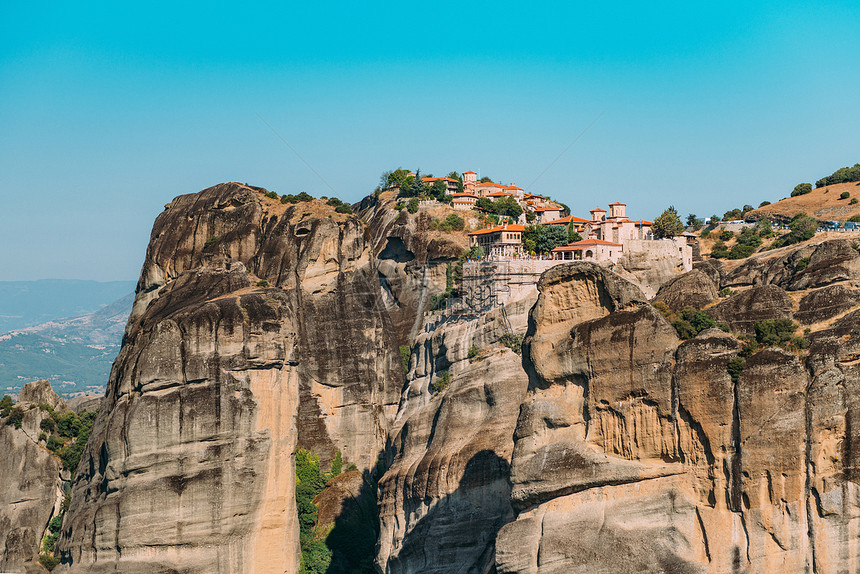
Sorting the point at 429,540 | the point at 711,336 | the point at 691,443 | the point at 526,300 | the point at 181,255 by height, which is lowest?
the point at 429,540

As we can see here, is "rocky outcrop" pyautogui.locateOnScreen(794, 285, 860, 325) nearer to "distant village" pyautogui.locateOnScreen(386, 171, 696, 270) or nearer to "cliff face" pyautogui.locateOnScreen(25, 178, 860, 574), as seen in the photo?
"cliff face" pyautogui.locateOnScreen(25, 178, 860, 574)

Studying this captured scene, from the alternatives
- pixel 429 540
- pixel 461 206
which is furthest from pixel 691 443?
pixel 461 206

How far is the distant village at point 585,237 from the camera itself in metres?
101

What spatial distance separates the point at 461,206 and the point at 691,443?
2789 inches

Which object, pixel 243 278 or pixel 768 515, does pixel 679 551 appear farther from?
pixel 243 278

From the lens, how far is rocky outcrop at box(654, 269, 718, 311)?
221 ft

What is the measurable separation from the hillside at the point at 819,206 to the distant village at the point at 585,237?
557 inches

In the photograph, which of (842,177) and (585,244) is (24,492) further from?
(842,177)

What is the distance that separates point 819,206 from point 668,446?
79.2 m

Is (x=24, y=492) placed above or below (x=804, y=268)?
below

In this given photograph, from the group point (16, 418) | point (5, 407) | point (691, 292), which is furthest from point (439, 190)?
point (691, 292)

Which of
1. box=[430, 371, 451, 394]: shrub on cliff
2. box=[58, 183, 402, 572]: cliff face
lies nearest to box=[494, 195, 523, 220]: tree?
box=[58, 183, 402, 572]: cliff face

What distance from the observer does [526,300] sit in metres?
86.5

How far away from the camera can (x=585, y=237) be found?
10781 centimetres
